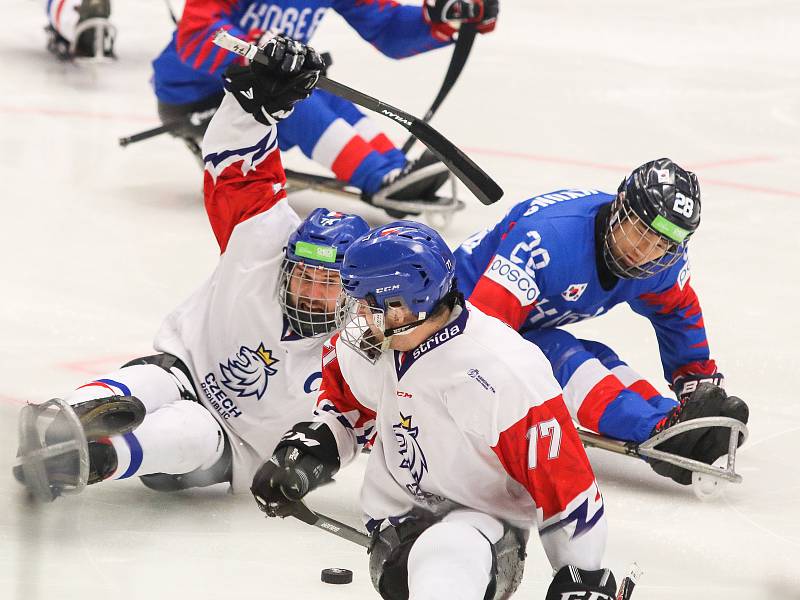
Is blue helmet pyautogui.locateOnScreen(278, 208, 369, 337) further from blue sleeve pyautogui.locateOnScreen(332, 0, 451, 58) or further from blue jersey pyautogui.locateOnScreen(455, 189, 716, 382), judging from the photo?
blue sleeve pyautogui.locateOnScreen(332, 0, 451, 58)

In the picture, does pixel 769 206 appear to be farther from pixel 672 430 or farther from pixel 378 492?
pixel 378 492

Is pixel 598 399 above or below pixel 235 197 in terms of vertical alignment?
below

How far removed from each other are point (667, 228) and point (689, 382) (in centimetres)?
61

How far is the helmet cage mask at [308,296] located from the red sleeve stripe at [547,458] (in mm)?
895

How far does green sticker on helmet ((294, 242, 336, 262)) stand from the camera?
3.09 metres

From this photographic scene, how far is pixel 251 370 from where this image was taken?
3254mm

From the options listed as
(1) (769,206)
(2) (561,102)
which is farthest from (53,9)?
(1) (769,206)

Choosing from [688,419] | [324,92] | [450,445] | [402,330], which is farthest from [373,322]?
[324,92]

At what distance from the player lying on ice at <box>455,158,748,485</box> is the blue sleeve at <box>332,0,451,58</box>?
2.08m

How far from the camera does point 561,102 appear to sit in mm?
7500

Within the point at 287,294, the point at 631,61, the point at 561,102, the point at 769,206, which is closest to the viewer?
the point at 287,294

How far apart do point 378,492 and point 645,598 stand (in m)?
0.75

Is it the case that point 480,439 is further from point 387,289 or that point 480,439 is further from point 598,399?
point 598,399

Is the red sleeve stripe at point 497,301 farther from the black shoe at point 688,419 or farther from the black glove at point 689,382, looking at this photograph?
the black glove at point 689,382
